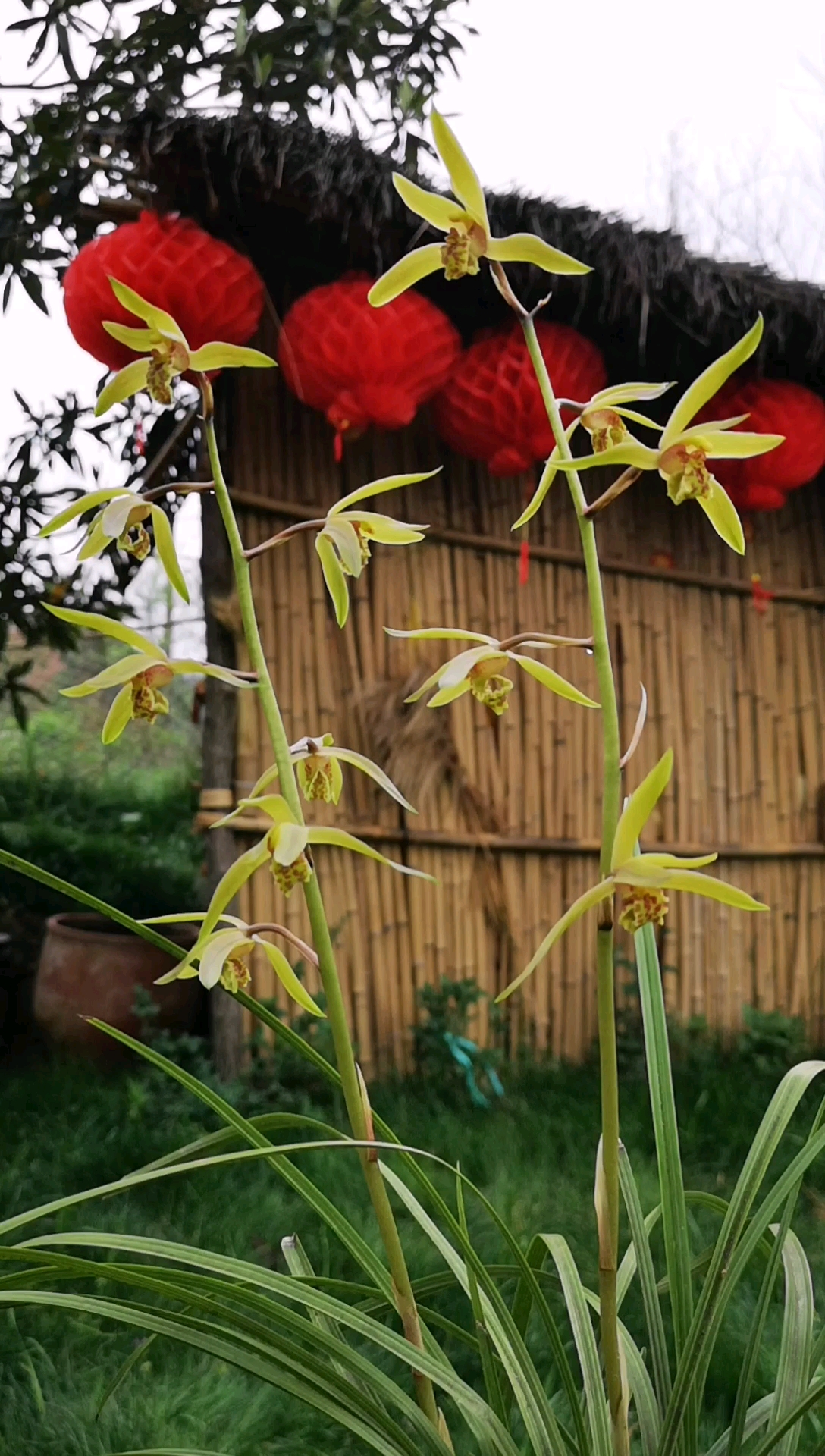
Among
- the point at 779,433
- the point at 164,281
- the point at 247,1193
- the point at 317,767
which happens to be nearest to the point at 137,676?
the point at 317,767

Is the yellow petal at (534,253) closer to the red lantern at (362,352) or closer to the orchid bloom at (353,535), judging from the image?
the orchid bloom at (353,535)

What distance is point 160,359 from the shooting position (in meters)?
0.83

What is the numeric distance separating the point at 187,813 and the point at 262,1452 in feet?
11.2

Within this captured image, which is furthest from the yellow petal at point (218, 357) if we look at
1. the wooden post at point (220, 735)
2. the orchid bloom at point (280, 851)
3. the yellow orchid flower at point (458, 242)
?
the wooden post at point (220, 735)

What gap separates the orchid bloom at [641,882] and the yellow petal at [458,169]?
1.36 feet

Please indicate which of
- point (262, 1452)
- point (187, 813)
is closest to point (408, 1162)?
point (262, 1452)

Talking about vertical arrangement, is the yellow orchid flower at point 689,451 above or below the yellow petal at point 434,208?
below

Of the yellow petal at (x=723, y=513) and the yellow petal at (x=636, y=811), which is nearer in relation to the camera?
the yellow petal at (x=636, y=811)

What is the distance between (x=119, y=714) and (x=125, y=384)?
24 cm

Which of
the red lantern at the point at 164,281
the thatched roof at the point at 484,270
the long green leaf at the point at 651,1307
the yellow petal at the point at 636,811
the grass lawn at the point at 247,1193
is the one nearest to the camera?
the yellow petal at the point at 636,811

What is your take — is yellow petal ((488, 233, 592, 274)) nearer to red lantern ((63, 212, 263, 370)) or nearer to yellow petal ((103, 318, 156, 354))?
yellow petal ((103, 318, 156, 354))

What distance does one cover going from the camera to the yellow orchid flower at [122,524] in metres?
0.81

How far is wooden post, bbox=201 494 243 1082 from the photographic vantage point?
8.66ft

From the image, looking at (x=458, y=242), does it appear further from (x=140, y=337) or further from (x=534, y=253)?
(x=140, y=337)
